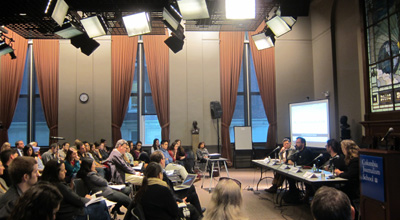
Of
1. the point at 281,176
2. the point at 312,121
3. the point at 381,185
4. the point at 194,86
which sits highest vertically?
the point at 194,86

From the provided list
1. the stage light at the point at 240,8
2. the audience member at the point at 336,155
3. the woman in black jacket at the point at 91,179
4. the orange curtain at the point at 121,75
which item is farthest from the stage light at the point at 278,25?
the orange curtain at the point at 121,75

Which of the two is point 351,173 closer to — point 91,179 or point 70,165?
point 91,179

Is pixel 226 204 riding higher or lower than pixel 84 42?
lower

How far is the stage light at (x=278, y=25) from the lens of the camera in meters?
6.36

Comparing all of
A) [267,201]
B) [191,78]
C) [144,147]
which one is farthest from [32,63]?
[267,201]

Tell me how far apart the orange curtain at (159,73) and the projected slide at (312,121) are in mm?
4212

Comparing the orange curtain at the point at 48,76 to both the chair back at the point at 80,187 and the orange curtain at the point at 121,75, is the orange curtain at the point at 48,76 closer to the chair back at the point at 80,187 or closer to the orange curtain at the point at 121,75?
the orange curtain at the point at 121,75

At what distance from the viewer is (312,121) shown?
29.5 ft

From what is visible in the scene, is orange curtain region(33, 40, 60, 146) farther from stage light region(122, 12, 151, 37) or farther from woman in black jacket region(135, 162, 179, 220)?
woman in black jacket region(135, 162, 179, 220)

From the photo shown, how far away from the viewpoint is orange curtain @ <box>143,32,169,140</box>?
1074 cm

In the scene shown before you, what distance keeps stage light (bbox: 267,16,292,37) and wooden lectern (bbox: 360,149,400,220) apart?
11.7ft

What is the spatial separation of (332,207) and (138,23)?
4.96 metres

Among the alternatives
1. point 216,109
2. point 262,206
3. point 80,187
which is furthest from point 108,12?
point 216,109

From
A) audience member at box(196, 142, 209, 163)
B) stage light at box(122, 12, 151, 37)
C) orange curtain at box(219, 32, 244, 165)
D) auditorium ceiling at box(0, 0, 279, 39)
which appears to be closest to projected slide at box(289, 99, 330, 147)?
orange curtain at box(219, 32, 244, 165)
